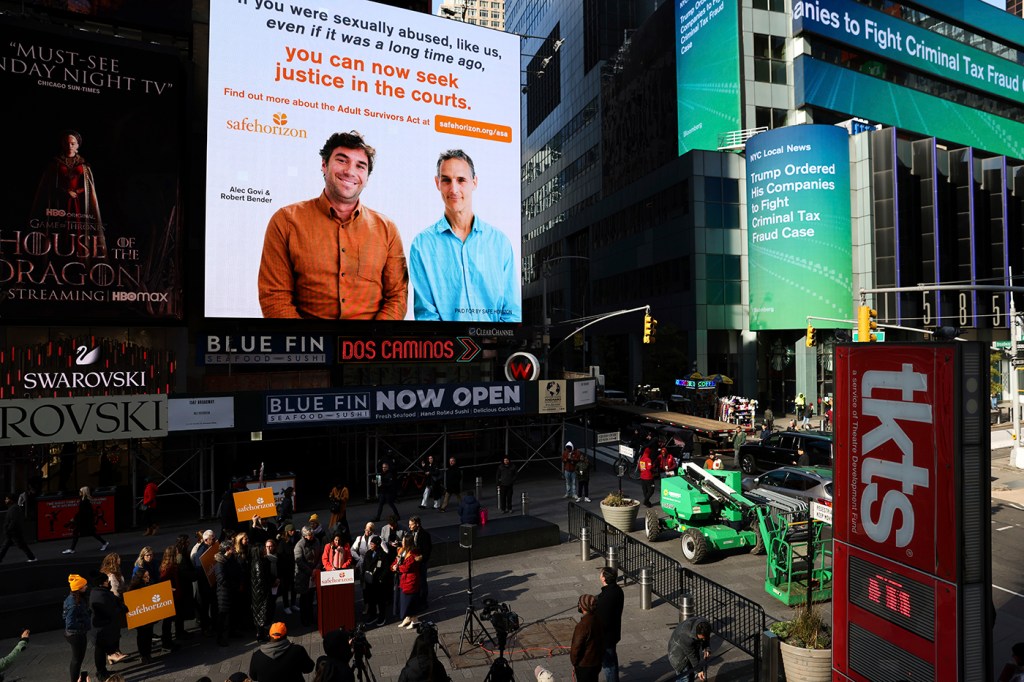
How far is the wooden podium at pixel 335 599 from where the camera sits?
38.2 feet

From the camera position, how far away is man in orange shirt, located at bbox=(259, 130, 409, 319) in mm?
25375

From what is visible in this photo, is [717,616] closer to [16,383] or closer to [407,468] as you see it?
[407,468]

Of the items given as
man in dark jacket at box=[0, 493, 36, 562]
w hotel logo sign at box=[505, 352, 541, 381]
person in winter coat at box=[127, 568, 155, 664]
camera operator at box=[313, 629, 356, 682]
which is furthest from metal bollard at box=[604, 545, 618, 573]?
man in dark jacket at box=[0, 493, 36, 562]

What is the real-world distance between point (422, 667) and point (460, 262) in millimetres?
22435

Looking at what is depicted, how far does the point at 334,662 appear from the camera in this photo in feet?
25.6

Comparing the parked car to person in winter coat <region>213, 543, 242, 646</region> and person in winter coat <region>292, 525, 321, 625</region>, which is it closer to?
person in winter coat <region>292, 525, 321, 625</region>

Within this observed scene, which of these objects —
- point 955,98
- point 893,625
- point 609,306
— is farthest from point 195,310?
point 955,98

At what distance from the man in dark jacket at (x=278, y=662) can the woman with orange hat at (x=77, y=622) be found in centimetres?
391

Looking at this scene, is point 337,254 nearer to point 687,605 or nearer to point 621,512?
point 621,512

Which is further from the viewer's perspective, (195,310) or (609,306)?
(609,306)

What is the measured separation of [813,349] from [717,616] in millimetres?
41953

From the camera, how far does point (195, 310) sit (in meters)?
25.8

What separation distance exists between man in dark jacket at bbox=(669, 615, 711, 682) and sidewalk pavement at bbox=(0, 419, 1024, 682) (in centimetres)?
163

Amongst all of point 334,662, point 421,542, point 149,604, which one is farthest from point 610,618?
point 149,604
